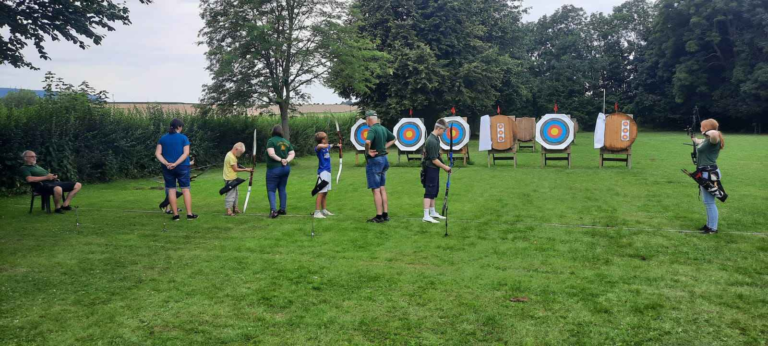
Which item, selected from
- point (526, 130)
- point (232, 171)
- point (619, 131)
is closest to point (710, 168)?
point (232, 171)

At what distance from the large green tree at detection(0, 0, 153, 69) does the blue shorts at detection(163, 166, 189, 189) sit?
17.8 ft

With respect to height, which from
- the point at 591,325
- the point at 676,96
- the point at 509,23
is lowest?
the point at 591,325

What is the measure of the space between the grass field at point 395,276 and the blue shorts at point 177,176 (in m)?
0.68

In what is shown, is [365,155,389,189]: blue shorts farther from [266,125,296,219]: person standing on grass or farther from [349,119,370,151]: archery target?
[349,119,370,151]: archery target

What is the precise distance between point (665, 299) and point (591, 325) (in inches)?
43.5

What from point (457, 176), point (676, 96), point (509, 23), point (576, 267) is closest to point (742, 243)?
point (576, 267)

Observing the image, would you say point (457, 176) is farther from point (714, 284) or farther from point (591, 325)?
point (591, 325)

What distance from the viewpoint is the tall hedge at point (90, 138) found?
13.9 m

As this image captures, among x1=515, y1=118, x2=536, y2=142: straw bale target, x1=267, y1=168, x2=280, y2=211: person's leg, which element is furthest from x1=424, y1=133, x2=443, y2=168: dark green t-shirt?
x1=515, y1=118, x2=536, y2=142: straw bale target

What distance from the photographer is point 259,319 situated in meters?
4.74

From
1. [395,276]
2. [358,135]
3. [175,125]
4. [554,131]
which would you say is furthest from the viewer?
[358,135]

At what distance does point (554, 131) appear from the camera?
18.4 metres

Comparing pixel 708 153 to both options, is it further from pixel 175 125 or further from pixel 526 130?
pixel 526 130

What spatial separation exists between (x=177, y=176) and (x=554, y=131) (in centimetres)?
1313
